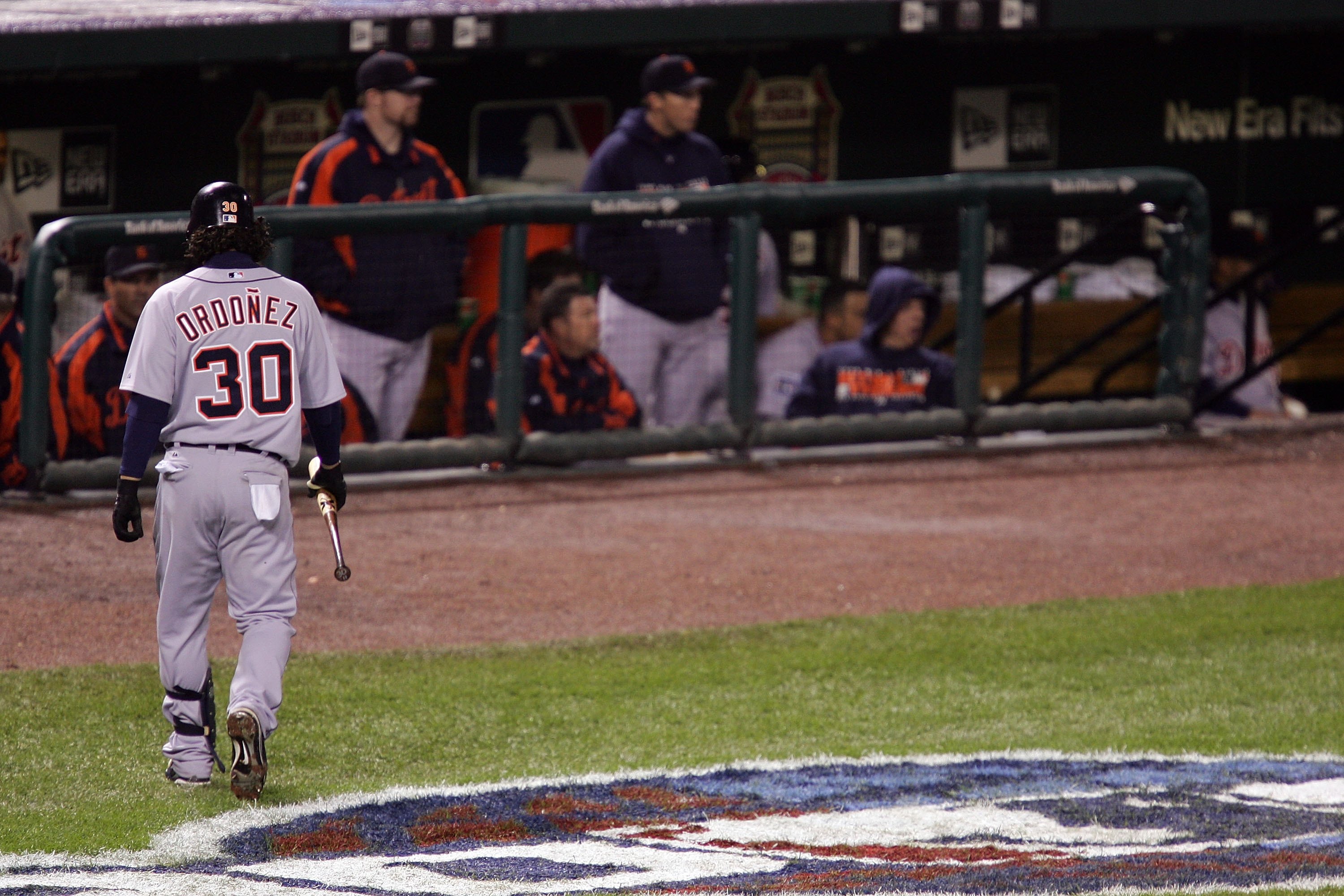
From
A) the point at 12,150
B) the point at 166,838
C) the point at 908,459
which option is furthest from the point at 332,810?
the point at 12,150

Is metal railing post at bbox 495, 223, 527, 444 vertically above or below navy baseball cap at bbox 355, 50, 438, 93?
below

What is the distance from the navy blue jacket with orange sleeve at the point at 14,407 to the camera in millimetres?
7914

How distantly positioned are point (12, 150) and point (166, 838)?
19.8 ft

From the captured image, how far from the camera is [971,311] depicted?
9.48m

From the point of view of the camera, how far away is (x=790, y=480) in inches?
359

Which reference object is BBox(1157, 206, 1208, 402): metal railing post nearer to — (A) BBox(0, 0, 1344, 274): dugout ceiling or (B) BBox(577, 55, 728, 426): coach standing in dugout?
(A) BBox(0, 0, 1344, 274): dugout ceiling

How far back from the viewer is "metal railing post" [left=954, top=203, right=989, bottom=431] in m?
9.38

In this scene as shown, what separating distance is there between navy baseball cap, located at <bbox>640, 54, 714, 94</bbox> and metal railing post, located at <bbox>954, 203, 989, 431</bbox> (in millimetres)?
1393

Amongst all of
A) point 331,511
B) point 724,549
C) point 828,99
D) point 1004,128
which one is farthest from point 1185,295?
point 331,511

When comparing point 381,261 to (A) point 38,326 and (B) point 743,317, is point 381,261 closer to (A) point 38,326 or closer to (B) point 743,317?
(A) point 38,326

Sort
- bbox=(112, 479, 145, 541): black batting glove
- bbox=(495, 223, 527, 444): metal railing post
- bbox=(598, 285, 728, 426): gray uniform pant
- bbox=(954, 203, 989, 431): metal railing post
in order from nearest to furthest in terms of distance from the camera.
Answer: bbox=(112, 479, 145, 541): black batting glove → bbox=(495, 223, 527, 444): metal railing post → bbox=(598, 285, 728, 426): gray uniform pant → bbox=(954, 203, 989, 431): metal railing post

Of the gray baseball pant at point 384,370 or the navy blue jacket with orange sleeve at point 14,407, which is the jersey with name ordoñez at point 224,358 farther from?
the gray baseball pant at point 384,370

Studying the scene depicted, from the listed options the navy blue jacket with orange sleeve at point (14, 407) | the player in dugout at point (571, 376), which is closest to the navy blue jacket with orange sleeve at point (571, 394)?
the player in dugout at point (571, 376)

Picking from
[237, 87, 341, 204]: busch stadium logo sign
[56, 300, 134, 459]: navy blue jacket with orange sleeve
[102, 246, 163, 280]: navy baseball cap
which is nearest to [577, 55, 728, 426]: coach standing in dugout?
[237, 87, 341, 204]: busch stadium logo sign
